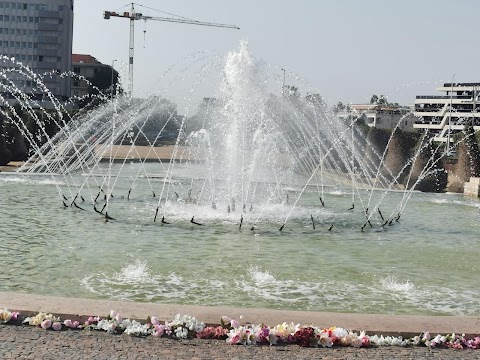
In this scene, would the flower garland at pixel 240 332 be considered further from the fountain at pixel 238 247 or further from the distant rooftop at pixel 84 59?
the distant rooftop at pixel 84 59

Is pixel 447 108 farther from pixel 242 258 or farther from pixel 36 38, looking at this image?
pixel 242 258

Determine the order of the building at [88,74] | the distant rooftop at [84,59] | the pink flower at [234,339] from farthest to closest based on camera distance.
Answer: the distant rooftop at [84,59] → the building at [88,74] → the pink flower at [234,339]

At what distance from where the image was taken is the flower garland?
7.25m

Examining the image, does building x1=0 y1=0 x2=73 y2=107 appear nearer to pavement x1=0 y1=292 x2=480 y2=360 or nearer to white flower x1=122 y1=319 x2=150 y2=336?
pavement x1=0 y1=292 x2=480 y2=360

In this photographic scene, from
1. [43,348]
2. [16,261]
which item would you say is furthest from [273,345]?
[16,261]

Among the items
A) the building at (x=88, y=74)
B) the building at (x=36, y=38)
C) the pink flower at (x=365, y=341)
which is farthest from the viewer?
the building at (x=88, y=74)

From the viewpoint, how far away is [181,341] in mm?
7227

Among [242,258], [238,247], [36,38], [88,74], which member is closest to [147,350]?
[242,258]

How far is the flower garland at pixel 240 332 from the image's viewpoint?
725 cm

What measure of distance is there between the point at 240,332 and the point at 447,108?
441ft

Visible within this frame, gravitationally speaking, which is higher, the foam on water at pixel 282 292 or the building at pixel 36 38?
the building at pixel 36 38

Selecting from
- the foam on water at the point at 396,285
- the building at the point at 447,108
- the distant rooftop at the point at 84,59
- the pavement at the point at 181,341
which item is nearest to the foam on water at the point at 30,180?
the foam on water at the point at 396,285

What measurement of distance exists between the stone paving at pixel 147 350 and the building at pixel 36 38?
138062mm

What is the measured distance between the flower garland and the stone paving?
8 cm
